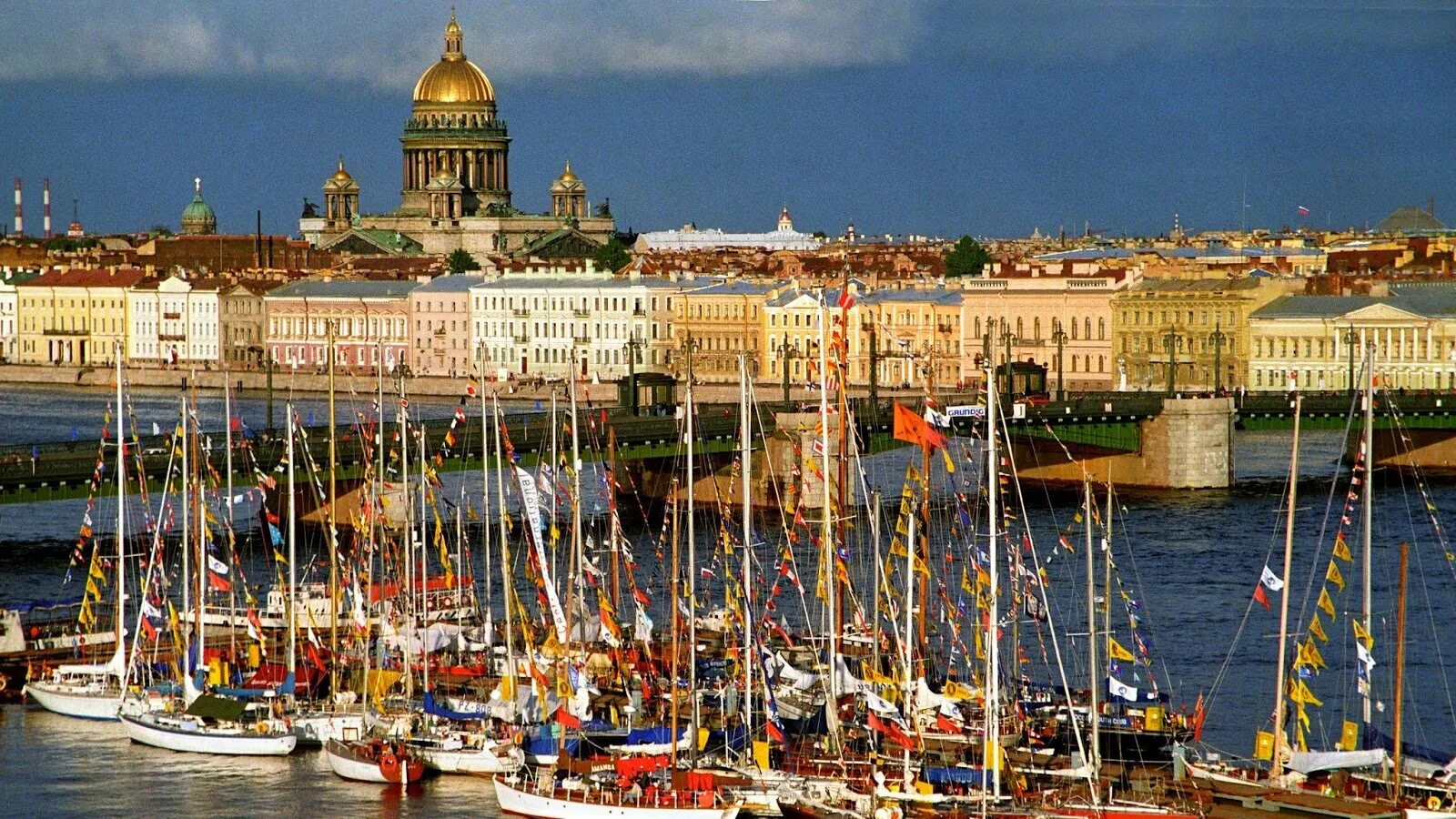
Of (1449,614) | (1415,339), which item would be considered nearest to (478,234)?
(1415,339)

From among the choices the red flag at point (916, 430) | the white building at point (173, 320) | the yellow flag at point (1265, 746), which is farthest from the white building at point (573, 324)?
the yellow flag at point (1265, 746)

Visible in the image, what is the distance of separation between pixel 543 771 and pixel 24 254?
69415 millimetres

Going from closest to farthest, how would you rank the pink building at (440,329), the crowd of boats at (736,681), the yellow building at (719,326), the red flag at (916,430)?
the crowd of boats at (736,681) < the red flag at (916,430) < the yellow building at (719,326) < the pink building at (440,329)

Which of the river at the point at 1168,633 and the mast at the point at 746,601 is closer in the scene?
the mast at the point at 746,601

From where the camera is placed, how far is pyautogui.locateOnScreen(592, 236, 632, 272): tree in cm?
7100

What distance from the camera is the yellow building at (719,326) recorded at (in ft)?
185

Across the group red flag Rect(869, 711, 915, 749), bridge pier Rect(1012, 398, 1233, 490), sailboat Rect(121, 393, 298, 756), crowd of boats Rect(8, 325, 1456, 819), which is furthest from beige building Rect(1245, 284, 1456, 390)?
red flag Rect(869, 711, 915, 749)

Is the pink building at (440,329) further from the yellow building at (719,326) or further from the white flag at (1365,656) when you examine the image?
the white flag at (1365,656)

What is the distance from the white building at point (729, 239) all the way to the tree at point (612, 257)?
7586 millimetres

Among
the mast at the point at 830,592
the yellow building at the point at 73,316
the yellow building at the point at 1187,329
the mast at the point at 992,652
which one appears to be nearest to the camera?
the mast at the point at 992,652

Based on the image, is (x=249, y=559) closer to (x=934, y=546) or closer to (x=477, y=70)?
(x=934, y=546)

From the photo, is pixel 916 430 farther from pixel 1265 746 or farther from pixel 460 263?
pixel 460 263

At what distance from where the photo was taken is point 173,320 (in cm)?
6744

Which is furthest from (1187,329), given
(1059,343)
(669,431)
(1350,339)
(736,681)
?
(736,681)
